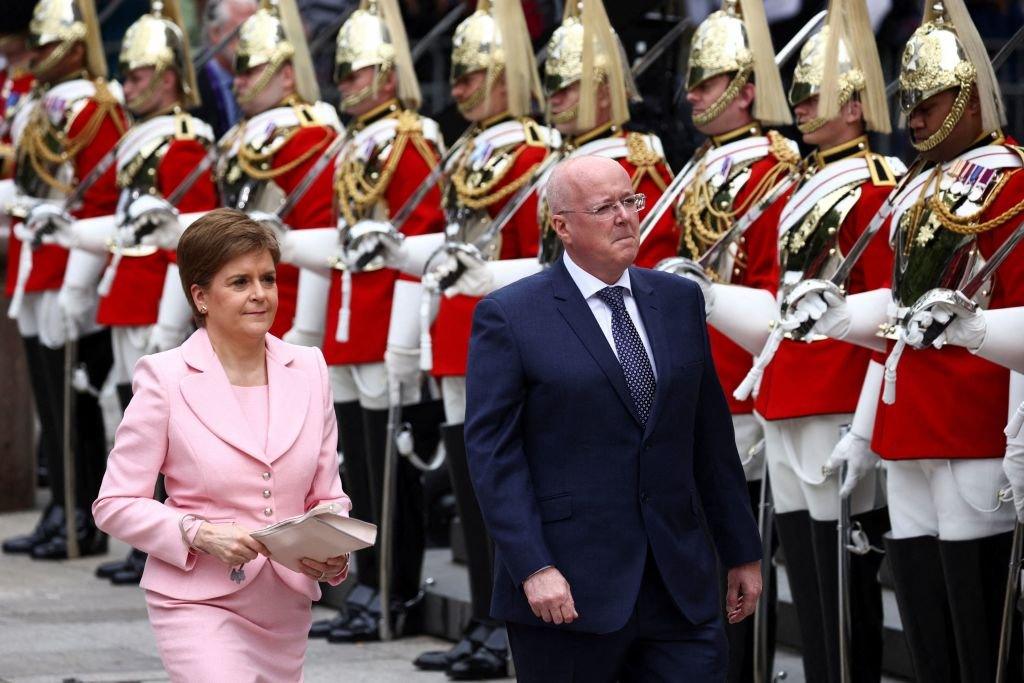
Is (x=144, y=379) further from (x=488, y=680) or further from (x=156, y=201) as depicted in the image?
(x=156, y=201)

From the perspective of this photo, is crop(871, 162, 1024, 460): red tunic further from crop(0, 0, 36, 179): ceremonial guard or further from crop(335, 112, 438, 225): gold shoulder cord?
crop(0, 0, 36, 179): ceremonial guard

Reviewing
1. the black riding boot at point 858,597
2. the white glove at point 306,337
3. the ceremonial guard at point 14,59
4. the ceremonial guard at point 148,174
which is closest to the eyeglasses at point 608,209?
the black riding boot at point 858,597

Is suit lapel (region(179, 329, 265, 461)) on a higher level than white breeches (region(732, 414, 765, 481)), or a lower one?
higher

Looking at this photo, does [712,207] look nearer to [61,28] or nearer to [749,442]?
[749,442]

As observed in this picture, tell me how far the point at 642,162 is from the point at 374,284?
1318 millimetres

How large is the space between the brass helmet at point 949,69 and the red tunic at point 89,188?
13.7 ft

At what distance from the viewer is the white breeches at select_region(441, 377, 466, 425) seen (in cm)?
656

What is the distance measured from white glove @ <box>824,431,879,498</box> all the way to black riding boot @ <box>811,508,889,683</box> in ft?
0.80

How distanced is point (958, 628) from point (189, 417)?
6.49 ft

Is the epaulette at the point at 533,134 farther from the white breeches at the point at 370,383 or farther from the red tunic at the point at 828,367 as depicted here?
the red tunic at the point at 828,367

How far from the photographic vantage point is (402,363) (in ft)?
22.6

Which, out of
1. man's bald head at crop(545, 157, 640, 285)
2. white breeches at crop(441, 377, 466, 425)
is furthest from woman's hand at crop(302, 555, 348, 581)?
white breeches at crop(441, 377, 466, 425)

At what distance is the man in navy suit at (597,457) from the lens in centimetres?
401

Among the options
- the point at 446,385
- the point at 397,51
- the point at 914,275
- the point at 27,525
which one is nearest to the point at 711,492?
the point at 914,275
